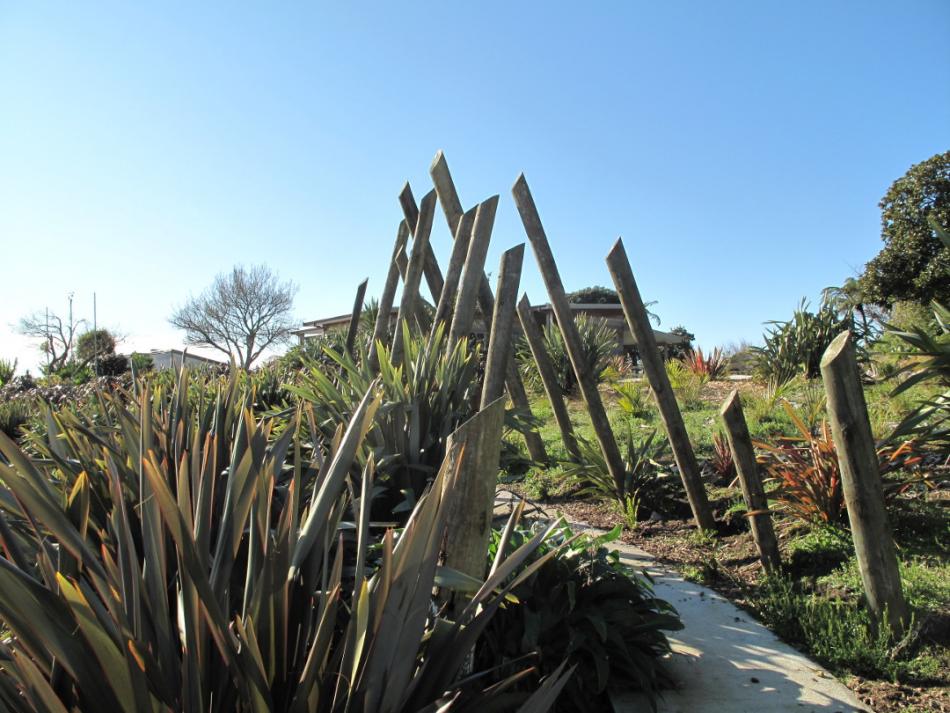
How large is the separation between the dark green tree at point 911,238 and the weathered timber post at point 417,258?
19775 millimetres

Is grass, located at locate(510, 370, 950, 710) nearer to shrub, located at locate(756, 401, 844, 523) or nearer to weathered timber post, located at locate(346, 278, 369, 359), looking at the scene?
shrub, located at locate(756, 401, 844, 523)

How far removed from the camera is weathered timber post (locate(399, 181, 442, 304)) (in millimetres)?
6367

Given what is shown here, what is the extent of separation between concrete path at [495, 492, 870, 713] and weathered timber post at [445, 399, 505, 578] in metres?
0.99

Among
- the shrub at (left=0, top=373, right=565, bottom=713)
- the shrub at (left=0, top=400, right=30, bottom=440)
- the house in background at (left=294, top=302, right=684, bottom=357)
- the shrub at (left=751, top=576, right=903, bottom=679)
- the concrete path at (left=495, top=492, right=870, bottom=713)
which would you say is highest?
the house in background at (left=294, top=302, right=684, bottom=357)

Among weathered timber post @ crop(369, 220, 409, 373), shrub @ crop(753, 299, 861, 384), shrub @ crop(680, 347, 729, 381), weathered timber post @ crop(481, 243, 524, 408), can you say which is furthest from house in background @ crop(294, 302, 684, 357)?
weathered timber post @ crop(481, 243, 524, 408)

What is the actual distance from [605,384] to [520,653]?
27.4 feet

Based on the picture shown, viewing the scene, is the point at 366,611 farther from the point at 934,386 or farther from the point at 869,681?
the point at 934,386

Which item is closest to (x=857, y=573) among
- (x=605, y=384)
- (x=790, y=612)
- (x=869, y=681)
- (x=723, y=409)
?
(x=790, y=612)

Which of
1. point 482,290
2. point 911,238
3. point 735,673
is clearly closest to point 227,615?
point 735,673

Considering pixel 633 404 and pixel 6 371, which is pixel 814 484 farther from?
pixel 6 371

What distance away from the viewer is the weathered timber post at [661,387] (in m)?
3.88

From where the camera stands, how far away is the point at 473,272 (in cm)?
464

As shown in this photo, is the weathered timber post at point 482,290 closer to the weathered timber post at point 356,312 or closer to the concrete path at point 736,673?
the concrete path at point 736,673

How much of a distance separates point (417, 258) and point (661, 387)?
317 centimetres
